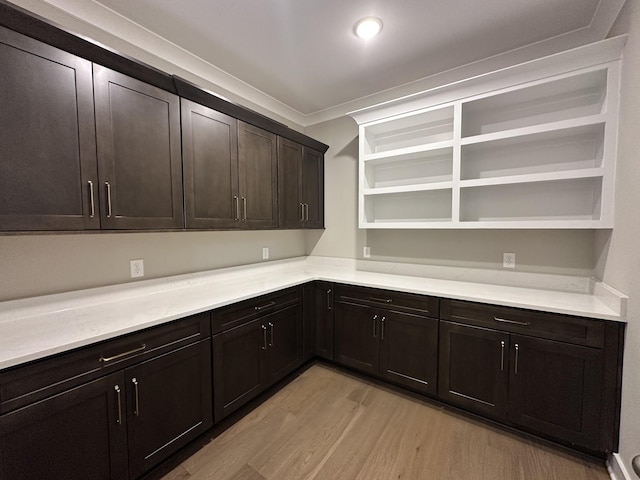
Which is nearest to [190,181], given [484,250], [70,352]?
[70,352]

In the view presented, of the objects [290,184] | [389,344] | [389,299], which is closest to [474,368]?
[389,344]

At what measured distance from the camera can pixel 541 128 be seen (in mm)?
1904

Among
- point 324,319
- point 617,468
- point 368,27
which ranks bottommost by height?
point 617,468

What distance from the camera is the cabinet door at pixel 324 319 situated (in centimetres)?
270

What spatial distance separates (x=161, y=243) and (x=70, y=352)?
1036 millimetres

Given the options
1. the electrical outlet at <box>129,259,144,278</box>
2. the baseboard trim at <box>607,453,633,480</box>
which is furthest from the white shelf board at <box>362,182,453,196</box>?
the electrical outlet at <box>129,259,144,278</box>

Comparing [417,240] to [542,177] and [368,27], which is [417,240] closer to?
[542,177]

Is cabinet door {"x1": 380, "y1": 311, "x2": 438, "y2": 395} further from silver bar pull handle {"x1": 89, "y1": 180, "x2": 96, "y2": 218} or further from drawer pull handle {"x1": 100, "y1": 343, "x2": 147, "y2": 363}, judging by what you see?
silver bar pull handle {"x1": 89, "y1": 180, "x2": 96, "y2": 218}

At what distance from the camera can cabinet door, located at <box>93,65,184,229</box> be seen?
1516 millimetres

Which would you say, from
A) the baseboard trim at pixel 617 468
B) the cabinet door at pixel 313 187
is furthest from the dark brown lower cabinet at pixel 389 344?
the cabinet door at pixel 313 187

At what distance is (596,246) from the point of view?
6.42ft

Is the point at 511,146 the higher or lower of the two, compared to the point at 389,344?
higher

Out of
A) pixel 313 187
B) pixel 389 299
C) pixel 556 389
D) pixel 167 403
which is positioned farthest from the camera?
pixel 313 187

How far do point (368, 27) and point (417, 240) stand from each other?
1.85m
